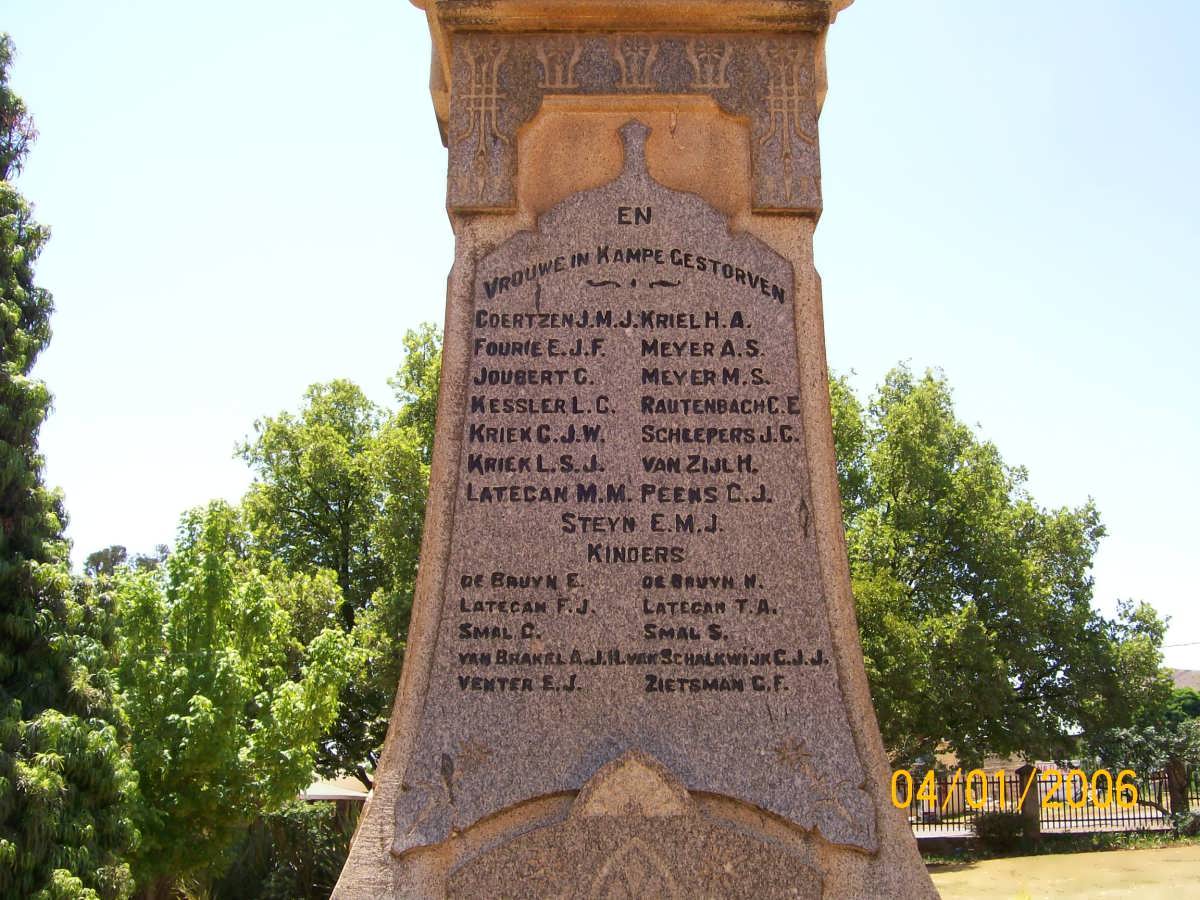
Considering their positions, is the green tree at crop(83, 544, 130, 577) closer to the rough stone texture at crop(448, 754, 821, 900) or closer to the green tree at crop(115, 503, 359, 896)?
the green tree at crop(115, 503, 359, 896)

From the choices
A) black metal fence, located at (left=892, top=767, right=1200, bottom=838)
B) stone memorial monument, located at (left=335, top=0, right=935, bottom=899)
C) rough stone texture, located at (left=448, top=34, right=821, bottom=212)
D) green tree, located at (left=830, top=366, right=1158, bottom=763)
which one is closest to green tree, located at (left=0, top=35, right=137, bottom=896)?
stone memorial monument, located at (left=335, top=0, right=935, bottom=899)

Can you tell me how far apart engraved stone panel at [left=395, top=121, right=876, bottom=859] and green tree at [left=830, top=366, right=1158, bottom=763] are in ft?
61.4

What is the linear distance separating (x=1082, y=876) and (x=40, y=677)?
1894cm

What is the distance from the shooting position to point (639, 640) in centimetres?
456

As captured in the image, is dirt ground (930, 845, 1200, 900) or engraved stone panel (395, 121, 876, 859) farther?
Answer: dirt ground (930, 845, 1200, 900)

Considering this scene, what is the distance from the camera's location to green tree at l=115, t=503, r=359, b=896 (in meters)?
12.4

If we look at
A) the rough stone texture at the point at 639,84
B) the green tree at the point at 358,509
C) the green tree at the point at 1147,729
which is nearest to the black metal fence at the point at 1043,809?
the green tree at the point at 1147,729

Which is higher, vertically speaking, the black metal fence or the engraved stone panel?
the engraved stone panel

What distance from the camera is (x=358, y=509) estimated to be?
92.7 feet

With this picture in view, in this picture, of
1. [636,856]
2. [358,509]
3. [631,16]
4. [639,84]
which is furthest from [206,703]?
[358,509]

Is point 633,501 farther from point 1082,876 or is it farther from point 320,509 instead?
point 320,509

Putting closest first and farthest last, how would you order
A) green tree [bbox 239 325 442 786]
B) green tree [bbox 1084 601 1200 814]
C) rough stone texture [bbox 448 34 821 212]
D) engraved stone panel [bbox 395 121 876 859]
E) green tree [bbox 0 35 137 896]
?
engraved stone panel [bbox 395 121 876 859] → rough stone texture [bbox 448 34 821 212] → green tree [bbox 0 35 137 896] → green tree [bbox 239 325 442 786] → green tree [bbox 1084 601 1200 814]

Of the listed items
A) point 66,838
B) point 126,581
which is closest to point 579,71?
point 66,838

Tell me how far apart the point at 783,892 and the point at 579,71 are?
12.7 feet
